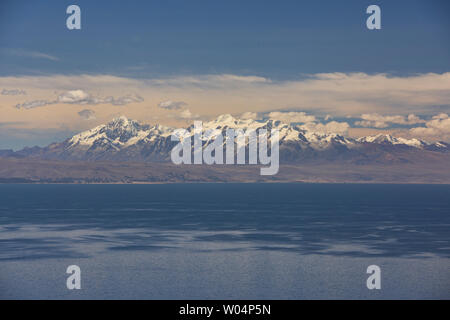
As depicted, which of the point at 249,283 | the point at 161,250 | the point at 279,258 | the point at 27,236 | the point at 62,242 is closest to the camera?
the point at 249,283

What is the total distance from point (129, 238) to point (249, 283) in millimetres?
60584

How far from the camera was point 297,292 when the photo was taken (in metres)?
87.6

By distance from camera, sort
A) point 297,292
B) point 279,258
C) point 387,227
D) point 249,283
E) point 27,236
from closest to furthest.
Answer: point 297,292 < point 249,283 < point 279,258 < point 27,236 < point 387,227

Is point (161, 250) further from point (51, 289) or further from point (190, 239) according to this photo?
point (51, 289)

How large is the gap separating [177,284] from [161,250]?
3379cm

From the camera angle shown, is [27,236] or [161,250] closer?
[161,250]

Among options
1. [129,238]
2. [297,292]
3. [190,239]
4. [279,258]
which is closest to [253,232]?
[190,239]

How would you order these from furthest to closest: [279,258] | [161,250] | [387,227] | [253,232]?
1. [387,227]
2. [253,232]
3. [161,250]
4. [279,258]

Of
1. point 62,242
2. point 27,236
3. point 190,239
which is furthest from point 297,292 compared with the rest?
point 27,236
